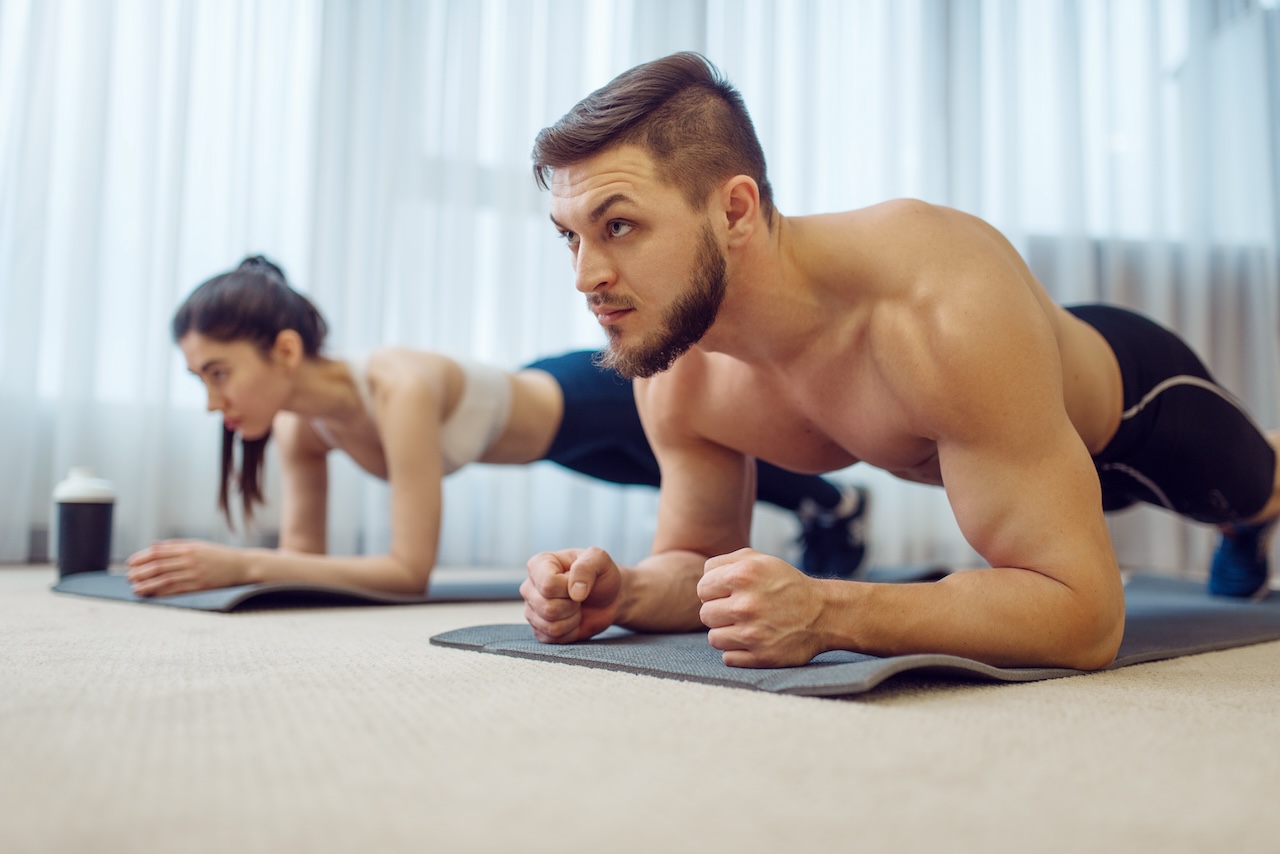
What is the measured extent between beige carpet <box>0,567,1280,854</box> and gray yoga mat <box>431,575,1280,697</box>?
2 cm

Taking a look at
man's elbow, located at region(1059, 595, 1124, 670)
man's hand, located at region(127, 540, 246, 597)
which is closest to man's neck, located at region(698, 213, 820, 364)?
man's elbow, located at region(1059, 595, 1124, 670)

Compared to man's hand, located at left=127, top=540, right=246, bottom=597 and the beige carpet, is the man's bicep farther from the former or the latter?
man's hand, located at left=127, top=540, right=246, bottom=597

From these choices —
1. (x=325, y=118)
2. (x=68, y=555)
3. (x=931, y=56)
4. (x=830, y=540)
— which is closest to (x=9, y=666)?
(x=68, y=555)

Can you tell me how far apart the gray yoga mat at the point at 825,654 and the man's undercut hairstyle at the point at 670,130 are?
1.36 ft

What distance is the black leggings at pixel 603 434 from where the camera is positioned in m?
1.95

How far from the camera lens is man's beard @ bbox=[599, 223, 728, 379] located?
3.13 ft

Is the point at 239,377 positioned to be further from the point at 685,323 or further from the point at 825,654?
the point at 825,654

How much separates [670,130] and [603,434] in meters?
1.07

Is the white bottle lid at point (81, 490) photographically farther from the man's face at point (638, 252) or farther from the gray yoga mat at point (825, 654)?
the man's face at point (638, 252)

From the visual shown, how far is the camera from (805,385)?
3.48ft

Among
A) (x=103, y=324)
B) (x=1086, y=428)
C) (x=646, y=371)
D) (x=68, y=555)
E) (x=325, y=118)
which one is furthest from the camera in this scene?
(x=325, y=118)

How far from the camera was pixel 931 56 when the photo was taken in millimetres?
2973

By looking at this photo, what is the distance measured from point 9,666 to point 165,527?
1739 millimetres

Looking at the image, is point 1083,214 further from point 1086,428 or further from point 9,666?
point 9,666
